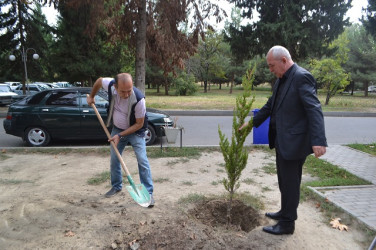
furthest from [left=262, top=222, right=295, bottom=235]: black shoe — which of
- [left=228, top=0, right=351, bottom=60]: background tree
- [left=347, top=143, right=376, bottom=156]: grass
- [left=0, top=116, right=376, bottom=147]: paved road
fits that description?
[left=228, top=0, right=351, bottom=60]: background tree

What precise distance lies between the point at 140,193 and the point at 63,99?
4.88 metres

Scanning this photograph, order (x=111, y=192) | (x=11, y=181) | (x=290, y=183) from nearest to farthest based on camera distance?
(x=290, y=183), (x=111, y=192), (x=11, y=181)

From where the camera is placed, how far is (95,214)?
3549mm

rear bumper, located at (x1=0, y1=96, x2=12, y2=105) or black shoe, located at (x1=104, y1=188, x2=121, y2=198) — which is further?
rear bumper, located at (x1=0, y1=96, x2=12, y2=105)

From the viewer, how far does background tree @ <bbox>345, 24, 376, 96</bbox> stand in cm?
3516

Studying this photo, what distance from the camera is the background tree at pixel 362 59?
35.2 meters

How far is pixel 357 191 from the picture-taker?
4.44m

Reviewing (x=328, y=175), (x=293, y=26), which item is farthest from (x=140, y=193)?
(x=293, y=26)

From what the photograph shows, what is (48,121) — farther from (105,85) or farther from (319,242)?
(319,242)

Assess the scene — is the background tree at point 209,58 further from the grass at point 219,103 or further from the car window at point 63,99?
the car window at point 63,99

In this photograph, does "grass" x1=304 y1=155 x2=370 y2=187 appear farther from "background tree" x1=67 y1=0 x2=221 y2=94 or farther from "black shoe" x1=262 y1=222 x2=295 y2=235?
"background tree" x1=67 y1=0 x2=221 y2=94

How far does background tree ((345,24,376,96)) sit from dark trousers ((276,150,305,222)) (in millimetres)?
38013

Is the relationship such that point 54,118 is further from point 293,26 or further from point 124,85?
point 293,26

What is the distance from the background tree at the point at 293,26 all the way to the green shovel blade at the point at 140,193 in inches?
637
